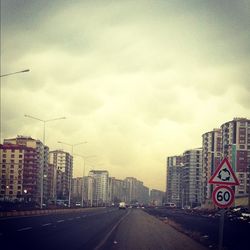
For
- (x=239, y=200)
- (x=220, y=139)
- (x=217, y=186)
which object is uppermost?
(x=220, y=139)

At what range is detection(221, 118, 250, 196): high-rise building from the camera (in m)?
144

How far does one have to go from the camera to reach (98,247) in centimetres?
1884

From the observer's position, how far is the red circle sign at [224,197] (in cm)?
1246

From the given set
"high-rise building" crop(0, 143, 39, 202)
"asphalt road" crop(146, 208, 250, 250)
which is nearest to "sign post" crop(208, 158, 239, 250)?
"asphalt road" crop(146, 208, 250, 250)

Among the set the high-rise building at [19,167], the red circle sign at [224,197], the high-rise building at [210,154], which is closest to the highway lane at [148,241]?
the red circle sign at [224,197]

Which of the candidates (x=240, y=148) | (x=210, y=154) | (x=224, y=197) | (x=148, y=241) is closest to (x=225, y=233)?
(x=148, y=241)

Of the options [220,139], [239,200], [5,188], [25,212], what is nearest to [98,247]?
[25,212]

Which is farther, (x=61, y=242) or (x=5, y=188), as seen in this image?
(x=5, y=188)

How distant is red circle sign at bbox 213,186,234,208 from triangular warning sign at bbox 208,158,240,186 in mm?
208

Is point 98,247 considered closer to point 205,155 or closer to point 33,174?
point 33,174

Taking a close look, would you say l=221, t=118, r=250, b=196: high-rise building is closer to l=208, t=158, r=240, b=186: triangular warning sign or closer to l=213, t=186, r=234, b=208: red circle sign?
l=208, t=158, r=240, b=186: triangular warning sign

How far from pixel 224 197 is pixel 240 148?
453 ft

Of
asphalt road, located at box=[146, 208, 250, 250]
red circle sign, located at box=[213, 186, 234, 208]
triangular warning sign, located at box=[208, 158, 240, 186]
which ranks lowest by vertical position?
asphalt road, located at box=[146, 208, 250, 250]

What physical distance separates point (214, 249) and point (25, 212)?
3784cm
